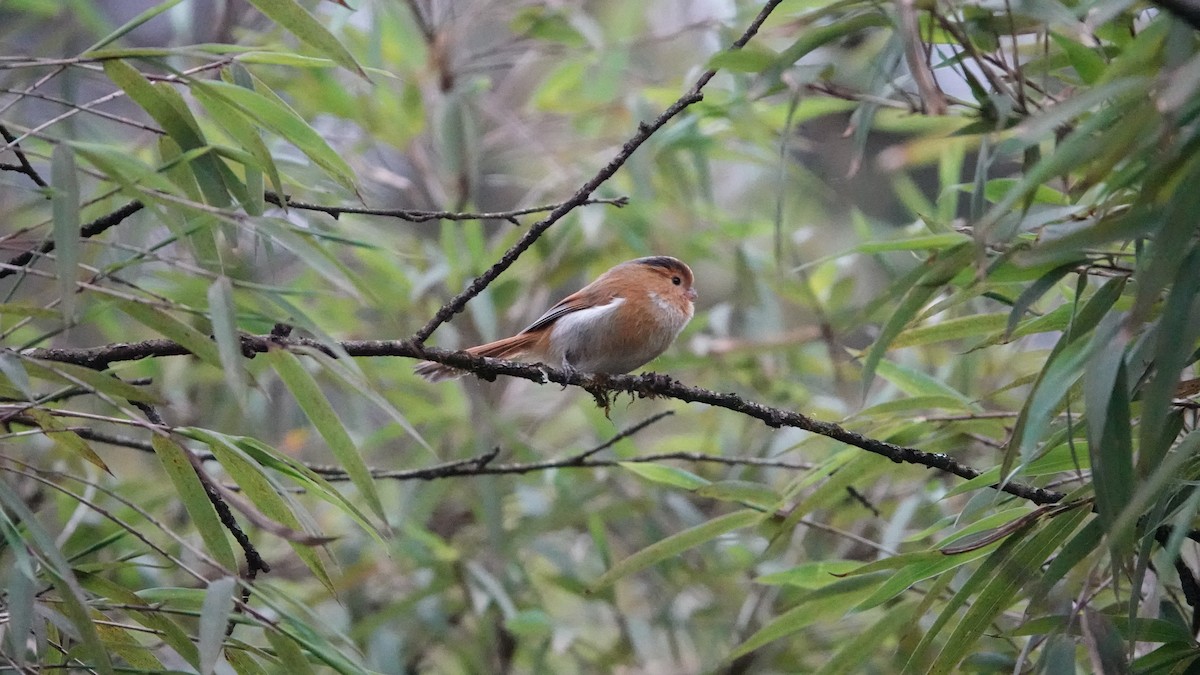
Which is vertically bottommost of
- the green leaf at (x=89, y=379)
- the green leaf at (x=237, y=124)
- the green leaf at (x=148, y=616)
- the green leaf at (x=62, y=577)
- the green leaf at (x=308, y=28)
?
the green leaf at (x=148, y=616)

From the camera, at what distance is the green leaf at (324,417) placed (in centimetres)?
159

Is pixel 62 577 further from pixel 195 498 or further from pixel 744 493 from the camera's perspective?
pixel 744 493

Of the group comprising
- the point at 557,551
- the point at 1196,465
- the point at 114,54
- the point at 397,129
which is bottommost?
the point at 557,551

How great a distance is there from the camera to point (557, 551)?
3729 mm

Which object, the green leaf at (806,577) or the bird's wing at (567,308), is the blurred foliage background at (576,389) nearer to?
the green leaf at (806,577)

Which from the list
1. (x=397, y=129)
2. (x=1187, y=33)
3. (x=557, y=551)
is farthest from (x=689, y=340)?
(x=1187, y=33)

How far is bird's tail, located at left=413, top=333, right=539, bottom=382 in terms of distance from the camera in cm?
285

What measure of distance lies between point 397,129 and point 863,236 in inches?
73.1

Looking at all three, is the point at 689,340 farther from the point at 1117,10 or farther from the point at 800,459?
the point at 1117,10

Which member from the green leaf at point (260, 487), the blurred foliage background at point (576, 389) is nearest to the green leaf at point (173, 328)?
the blurred foliage background at point (576, 389)

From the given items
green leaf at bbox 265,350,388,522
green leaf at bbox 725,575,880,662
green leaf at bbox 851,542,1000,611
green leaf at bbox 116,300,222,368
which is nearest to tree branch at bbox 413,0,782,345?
green leaf at bbox 265,350,388,522

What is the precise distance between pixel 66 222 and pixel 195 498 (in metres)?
0.54

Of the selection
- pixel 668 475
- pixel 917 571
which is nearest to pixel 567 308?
pixel 668 475

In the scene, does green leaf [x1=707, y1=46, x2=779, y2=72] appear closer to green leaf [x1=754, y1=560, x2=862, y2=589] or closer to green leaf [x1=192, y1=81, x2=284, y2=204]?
green leaf [x1=192, y1=81, x2=284, y2=204]
